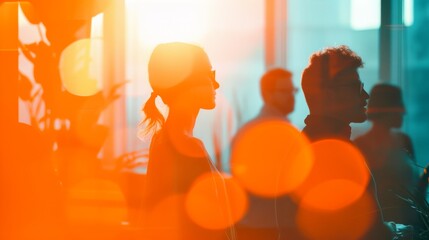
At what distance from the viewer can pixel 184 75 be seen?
1989 millimetres

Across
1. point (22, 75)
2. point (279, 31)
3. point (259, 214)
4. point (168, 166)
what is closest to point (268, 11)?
point (279, 31)

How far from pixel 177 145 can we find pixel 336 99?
1.85 ft

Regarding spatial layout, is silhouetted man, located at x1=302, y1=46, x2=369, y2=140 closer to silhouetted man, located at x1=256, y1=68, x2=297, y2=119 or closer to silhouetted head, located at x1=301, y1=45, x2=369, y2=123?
silhouetted head, located at x1=301, y1=45, x2=369, y2=123

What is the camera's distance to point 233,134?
4.16 metres

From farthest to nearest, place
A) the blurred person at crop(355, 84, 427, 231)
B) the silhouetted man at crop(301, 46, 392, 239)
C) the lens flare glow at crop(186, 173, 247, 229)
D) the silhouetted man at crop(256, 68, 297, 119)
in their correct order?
1. the silhouetted man at crop(256, 68, 297, 119)
2. the blurred person at crop(355, 84, 427, 231)
3. the silhouetted man at crop(301, 46, 392, 239)
4. the lens flare glow at crop(186, 173, 247, 229)

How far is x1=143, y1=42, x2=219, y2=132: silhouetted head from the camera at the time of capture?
1.98 metres

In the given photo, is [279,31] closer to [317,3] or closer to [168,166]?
[317,3]

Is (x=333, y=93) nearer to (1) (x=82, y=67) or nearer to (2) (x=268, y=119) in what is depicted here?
(2) (x=268, y=119)

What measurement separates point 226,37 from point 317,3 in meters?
0.57

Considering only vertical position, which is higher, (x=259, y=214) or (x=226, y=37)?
(x=226, y=37)

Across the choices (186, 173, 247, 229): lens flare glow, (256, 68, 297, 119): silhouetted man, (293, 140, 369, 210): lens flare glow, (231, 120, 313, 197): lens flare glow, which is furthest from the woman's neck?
(256, 68, 297, 119): silhouetted man

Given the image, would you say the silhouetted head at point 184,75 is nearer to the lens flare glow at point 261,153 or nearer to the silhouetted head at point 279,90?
the lens flare glow at point 261,153

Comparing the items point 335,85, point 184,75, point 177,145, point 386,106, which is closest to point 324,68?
point 335,85

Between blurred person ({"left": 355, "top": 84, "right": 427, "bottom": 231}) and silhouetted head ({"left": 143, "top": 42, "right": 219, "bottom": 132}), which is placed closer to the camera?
silhouetted head ({"left": 143, "top": 42, "right": 219, "bottom": 132})
